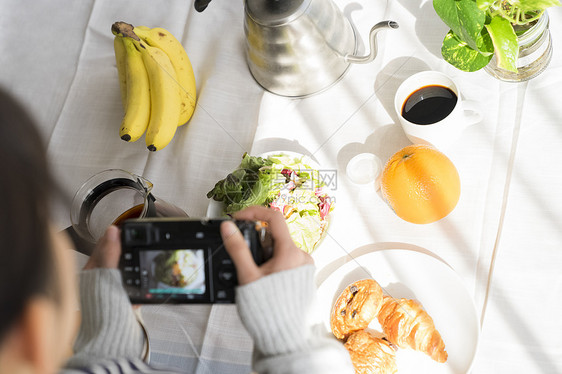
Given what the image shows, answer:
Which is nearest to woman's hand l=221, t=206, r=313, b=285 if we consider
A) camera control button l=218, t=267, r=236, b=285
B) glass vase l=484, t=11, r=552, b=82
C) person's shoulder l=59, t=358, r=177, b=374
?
camera control button l=218, t=267, r=236, b=285

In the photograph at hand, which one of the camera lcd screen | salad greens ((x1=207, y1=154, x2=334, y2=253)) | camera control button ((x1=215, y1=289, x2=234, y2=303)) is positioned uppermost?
salad greens ((x1=207, y1=154, x2=334, y2=253))

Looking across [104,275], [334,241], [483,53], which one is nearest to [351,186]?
[334,241]

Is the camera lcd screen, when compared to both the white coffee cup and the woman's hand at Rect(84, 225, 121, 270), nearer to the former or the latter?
the woman's hand at Rect(84, 225, 121, 270)

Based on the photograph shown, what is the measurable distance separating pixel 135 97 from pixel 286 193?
26 centimetres

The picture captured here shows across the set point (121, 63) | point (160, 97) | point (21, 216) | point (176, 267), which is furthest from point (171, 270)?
point (121, 63)

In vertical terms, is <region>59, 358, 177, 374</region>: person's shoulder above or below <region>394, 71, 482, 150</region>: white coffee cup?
below

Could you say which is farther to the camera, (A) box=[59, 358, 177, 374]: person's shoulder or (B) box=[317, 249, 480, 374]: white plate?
(B) box=[317, 249, 480, 374]: white plate

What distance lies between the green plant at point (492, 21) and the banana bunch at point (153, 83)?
362mm

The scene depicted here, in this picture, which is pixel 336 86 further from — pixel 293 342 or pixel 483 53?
pixel 293 342

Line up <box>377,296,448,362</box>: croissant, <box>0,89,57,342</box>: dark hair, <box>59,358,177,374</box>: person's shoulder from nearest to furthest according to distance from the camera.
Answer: <box>0,89,57,342</box>: dark hair → <box>59,358,177,374</box>: person's shoulder → <box>377,296,448,362</box>: croissant

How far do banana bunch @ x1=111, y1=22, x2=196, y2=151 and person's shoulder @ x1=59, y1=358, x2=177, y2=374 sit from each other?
0.31 meters

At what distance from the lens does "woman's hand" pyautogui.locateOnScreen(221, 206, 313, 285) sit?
414 millimetres

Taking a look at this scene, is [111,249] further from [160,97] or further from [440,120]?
[440,120]

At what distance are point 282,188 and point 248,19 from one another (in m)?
0.22
